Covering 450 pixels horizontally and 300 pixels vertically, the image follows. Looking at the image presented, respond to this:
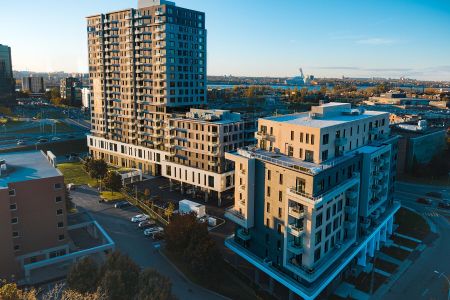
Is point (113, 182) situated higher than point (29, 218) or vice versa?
point (29, 218)

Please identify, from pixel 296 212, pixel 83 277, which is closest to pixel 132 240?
pixel 83 277

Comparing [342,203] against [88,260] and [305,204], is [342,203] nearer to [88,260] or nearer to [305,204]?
[305,204]

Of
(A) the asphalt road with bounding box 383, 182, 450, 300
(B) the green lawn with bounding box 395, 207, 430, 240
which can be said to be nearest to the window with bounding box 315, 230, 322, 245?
(A) the asphalt road with bounding box 383, 182, 450, 300

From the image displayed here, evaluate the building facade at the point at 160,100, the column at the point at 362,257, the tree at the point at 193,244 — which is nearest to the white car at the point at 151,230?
the tree at the point at 193,244

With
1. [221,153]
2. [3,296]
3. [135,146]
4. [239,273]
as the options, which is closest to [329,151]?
[239,273]

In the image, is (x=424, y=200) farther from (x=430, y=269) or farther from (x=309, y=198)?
(x=309, y=198)
